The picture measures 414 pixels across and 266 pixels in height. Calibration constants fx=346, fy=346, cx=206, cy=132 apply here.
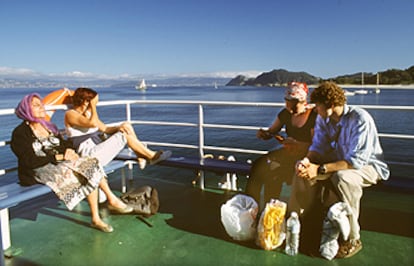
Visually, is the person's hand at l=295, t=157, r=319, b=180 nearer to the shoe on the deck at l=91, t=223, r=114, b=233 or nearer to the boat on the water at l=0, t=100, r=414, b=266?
the boat on the water at l=0, t=100, r=414, b=266

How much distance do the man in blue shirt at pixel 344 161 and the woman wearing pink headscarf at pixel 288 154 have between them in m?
0.28

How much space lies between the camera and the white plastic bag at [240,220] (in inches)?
103

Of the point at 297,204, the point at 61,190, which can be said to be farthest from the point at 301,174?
the point at 61,190

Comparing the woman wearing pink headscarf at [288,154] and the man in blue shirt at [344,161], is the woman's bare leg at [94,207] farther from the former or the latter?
the man in blue shirt at [344,161]

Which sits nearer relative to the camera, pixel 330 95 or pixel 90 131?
pixel 330 95

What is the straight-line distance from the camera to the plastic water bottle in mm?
2416

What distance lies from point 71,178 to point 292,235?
1734 millimetres

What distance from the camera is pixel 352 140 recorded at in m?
2.37

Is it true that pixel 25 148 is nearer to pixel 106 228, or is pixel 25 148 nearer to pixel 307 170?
pixel 106 228

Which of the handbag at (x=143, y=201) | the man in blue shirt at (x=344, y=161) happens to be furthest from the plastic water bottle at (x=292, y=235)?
the handbag at (x=143, y=201)

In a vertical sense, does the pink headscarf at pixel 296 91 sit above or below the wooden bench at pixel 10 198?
above

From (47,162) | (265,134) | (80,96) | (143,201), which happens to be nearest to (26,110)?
(47,162)

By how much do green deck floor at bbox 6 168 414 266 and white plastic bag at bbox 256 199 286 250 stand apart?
0.07 meters

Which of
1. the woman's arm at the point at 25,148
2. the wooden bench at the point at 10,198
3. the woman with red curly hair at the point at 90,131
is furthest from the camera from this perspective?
the woman with red curly hair at the point at 90,131
